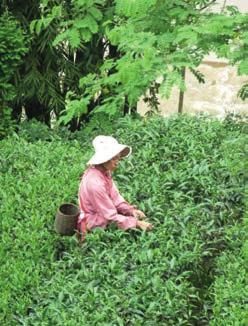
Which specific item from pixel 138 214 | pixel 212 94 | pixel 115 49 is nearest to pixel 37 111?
pixel 115 49

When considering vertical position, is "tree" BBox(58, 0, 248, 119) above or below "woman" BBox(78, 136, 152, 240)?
above

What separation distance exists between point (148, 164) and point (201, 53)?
119cm

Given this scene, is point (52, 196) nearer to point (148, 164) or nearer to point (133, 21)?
point (148, 164)

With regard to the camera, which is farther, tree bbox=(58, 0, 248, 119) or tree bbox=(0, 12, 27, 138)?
tree bbox=(0, 12, 27, 138)

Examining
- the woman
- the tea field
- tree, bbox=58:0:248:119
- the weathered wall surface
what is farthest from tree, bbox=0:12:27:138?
the weathered wall surface

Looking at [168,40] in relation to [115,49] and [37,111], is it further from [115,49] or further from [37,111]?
[37,111]

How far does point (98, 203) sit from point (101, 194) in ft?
0.25

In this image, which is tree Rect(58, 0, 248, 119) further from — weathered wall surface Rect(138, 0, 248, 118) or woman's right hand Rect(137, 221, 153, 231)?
weathered wall surface Rect(138, 0, 248, 118)

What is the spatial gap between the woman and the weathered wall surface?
7.01 m

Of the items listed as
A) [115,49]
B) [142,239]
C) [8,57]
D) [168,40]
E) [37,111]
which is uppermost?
[168,40]

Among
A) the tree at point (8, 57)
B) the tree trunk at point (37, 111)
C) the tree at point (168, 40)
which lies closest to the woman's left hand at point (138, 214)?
the tree at point (168, 40)

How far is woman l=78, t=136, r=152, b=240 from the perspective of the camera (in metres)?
5.23

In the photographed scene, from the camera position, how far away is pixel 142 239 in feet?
16.9

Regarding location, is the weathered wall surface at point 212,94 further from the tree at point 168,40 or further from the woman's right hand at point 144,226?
the woman's right hand at point 144,226
